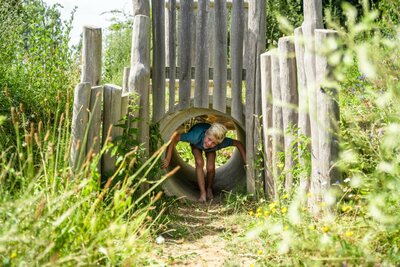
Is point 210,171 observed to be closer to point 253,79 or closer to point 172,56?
point 253,79

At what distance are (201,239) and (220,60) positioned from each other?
2164mm

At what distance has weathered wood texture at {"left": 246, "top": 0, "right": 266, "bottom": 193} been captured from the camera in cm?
684

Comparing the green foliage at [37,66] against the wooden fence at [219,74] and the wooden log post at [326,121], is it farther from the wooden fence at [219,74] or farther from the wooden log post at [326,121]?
the wooden log post at [326,121]

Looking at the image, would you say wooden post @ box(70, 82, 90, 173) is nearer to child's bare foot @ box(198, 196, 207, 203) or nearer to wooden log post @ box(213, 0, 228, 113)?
wooden log post @ box(213, 0, 228, 113)

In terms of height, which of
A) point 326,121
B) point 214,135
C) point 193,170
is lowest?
point 193,170

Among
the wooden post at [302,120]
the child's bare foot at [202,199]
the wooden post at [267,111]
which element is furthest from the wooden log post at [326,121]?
the child's bare foot at [202,199]

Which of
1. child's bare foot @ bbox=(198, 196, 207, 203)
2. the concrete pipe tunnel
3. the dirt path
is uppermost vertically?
the concrete pipe tunnel

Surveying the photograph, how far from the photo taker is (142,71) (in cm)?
624

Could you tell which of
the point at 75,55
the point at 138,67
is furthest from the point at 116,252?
the point at 75,55

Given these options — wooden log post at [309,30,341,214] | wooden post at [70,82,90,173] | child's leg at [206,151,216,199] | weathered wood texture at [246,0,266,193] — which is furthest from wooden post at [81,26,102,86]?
child's leg at [206,151,216,199]

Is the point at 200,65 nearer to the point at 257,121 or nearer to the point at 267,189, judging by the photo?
the point at 257,121

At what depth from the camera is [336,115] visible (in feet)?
16.9

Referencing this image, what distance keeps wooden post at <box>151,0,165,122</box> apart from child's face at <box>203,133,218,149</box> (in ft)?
2.56

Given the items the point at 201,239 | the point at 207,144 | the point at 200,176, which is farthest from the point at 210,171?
the point at 201,239
